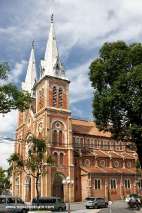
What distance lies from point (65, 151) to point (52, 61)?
20017 millimetres

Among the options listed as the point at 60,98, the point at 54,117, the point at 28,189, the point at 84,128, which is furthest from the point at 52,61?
the point at 28,189

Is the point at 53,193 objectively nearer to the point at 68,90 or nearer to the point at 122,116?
the point at 68,90

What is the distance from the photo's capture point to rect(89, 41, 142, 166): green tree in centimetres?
3231

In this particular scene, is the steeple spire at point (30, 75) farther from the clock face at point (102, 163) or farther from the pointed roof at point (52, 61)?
the clock face at point (102, 163)

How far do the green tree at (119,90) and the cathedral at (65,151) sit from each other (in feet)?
111

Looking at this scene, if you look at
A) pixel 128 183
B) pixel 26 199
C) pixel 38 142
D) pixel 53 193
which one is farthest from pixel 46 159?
pixel 128 183

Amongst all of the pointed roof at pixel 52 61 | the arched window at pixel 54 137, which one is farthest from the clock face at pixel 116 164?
the pointed roof at pixel 52 61

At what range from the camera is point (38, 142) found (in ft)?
179

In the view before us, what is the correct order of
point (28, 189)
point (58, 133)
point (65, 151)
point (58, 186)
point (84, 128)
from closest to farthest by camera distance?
point (58, 186), point (65, 151), point (58, 133), point (28, 189), point (84, 128)

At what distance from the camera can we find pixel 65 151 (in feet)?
234

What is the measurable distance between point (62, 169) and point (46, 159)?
11753 mm

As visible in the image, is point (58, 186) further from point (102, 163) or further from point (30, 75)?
point (30, 75)

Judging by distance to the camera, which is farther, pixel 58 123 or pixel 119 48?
pixel 58 123

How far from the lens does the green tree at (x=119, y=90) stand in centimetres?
3231
